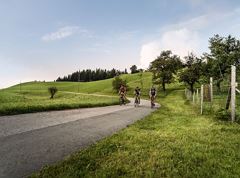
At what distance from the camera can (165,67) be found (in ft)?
260

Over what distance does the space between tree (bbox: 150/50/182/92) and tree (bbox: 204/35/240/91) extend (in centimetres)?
1510

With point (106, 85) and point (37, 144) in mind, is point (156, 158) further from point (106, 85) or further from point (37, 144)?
point (106, 85)

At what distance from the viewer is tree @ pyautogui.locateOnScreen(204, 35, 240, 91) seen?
56688 millimetres

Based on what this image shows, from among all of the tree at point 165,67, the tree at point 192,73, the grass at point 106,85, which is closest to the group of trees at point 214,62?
the tree at point 192,73

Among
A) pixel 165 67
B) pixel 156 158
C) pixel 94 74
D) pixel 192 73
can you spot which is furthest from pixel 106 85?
pixel 156 158

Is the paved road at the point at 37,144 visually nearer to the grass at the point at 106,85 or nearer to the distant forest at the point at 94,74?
the grass at the point at 106,85

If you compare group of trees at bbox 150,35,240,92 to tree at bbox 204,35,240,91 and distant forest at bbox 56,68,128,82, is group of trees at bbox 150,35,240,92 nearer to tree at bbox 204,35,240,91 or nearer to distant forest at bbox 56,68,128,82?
tree at bbox 204,35,240,91

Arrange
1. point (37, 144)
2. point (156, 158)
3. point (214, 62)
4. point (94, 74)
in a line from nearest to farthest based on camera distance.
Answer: point (156, 158) → point (37, 144) → point (214, 62) → point (94, 74)

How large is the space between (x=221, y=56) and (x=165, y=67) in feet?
73.9

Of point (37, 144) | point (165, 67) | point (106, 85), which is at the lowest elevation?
point (106, 85)

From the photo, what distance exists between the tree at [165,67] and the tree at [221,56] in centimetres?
1510

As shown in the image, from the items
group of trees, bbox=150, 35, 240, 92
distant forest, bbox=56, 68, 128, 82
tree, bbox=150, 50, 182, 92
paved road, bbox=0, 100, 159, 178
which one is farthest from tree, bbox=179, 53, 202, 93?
distant forest, bbox=56, 68, 128, 82

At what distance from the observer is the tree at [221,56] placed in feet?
186

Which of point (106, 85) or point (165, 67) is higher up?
point (165, 67)
